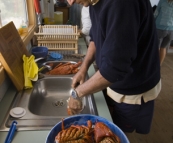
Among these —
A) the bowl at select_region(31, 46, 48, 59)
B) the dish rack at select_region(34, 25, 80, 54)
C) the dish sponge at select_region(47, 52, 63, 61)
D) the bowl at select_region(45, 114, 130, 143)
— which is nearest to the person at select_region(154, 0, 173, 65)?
the dish rack at select_region(34, 25, 80, 54)

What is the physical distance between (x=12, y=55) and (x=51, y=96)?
373 mm

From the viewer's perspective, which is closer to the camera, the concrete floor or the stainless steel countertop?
the stainless steel countertop

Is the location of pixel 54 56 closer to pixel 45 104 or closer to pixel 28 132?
pixel 45 104

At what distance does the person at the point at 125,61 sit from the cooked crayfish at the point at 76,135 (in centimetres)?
16

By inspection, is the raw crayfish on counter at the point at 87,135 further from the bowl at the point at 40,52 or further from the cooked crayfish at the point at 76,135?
the bowl at the point at 40,52

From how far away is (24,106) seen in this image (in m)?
0.82

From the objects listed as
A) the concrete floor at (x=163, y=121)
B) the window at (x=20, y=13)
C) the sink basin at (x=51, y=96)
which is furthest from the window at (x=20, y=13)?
the concrete floor at (x=163, y=121)

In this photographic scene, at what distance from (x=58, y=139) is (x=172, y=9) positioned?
8.33ft

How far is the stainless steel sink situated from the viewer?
71cm

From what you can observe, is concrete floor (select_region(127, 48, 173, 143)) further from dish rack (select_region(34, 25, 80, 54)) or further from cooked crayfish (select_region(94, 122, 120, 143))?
cooked crayfish (select_region(94, 122, 120, 143))

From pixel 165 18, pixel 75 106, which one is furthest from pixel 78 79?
pixel 165 18

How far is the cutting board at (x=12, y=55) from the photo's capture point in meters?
0.86

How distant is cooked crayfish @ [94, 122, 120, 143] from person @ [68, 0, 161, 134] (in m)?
0.16

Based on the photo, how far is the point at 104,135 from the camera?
1.91 feet
